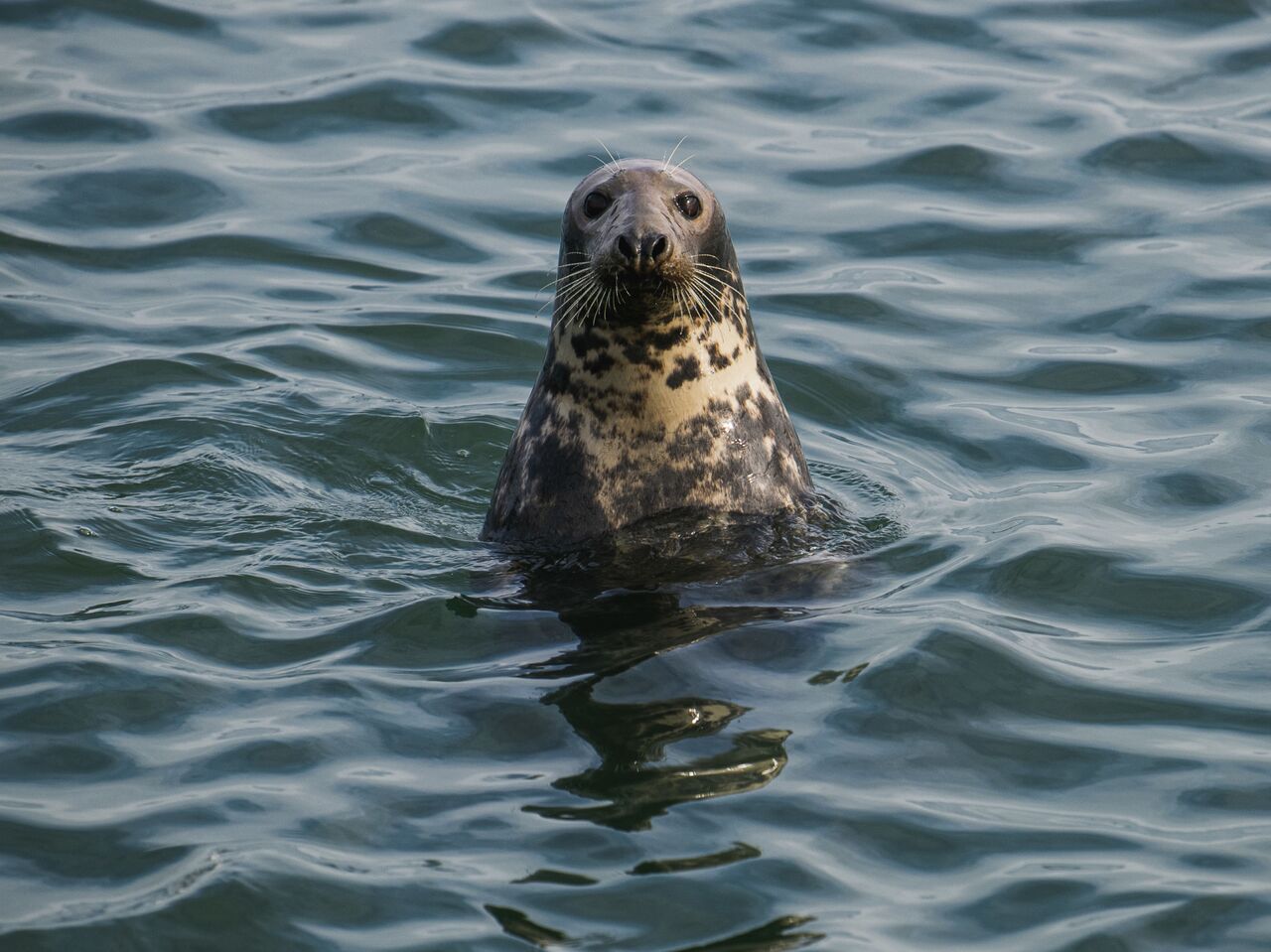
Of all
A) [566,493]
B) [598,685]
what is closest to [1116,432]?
[566,493]

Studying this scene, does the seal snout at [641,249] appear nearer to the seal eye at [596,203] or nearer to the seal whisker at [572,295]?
the seal whisker at [572,295]

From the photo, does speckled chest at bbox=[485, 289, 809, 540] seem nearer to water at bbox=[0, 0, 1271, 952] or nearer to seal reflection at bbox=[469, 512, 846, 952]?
seal reflection at bbox=[469, 512, 846, 952]

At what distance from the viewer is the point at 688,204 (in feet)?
25.1

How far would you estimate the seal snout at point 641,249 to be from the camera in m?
7.16

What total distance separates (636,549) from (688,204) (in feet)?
4.18

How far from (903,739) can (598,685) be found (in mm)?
956

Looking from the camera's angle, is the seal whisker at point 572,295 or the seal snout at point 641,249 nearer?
the seal snout at point 641,249

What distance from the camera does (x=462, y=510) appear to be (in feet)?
29.1

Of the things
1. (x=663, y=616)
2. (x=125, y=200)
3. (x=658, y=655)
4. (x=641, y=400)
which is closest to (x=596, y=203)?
(x=641, y=400)

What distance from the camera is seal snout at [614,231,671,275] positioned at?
716 centimetres

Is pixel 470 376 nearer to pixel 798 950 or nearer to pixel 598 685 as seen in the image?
pixel 598 685

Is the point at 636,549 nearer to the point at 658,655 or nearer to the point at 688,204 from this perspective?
the point at 658,655

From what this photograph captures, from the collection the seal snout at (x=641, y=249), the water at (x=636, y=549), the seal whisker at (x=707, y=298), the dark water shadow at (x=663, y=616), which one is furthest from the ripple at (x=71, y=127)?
the seal snout at (x=641, y=249)

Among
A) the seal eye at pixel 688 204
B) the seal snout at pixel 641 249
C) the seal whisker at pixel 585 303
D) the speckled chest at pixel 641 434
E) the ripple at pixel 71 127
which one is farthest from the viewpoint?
the ripple at pixel 71 127
